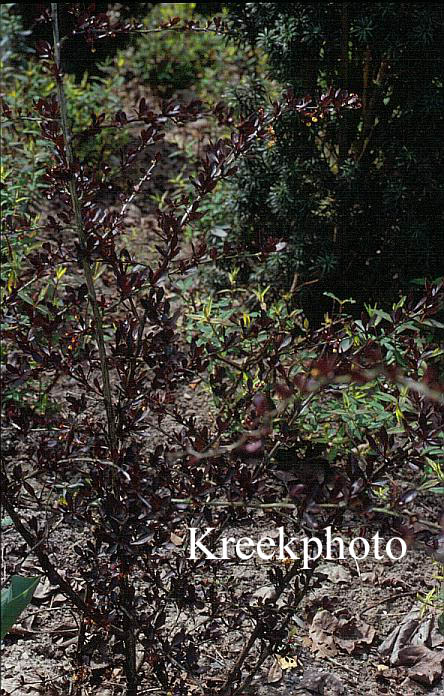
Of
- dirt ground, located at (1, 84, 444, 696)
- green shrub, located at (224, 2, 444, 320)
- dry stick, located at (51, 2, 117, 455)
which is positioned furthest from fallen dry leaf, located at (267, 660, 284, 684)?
green shrub, located at (224, 2, 444, 320)

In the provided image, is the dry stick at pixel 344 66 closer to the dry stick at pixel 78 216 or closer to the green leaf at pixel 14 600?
the dry stick at pixel 78 216

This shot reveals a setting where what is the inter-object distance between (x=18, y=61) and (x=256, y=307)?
3242mm

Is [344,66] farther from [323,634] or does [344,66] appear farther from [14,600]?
[14,600]

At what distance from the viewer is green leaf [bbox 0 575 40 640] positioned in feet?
4.82

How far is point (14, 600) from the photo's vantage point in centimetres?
147

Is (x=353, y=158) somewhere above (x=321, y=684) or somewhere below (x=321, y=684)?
above

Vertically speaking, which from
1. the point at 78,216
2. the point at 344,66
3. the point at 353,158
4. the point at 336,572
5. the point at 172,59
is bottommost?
the point at 336,572

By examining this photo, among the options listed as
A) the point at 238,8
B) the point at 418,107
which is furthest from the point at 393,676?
the point at 238,8

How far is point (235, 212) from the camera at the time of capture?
379 centimetres

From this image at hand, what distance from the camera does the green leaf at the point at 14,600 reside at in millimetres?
1468

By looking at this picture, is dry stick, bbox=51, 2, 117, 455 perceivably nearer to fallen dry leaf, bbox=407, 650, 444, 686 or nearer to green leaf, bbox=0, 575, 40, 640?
green leaf, bbox=0, 575, 40, 640

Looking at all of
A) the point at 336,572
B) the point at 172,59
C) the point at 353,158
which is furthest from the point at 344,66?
the point at 172,59

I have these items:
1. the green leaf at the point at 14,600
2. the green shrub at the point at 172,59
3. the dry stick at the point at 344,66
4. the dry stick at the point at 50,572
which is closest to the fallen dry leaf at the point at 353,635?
the dry stick at the point at 50,572

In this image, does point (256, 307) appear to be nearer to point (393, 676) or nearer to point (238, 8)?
point (238, 8)
